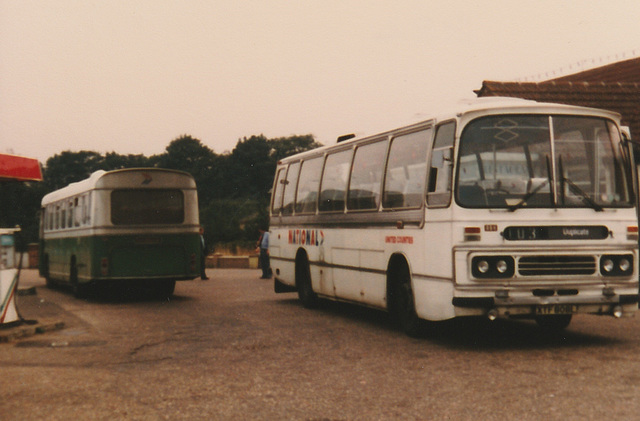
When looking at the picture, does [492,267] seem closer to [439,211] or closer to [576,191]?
[439,211]

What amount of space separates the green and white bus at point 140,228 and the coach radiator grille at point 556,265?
10645 millimetres

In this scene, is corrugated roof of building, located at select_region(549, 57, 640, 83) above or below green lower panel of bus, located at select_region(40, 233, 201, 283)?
above

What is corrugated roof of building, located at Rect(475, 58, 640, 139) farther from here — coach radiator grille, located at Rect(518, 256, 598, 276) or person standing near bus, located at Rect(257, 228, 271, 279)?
coach radiator grille, located at Rect(518, 256, 598, 276)

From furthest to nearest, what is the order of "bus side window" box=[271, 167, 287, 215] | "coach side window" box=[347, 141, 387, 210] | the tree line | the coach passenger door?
the tree line → "bus side window" box=[271, 167, 287, 215] → "coach side window" box=[347, 141, 387, 210] → the coach passenger door

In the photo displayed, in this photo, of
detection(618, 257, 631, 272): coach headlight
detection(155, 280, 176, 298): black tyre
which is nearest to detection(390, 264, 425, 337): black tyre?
detection(618, 257, 631, 272): coach headlight

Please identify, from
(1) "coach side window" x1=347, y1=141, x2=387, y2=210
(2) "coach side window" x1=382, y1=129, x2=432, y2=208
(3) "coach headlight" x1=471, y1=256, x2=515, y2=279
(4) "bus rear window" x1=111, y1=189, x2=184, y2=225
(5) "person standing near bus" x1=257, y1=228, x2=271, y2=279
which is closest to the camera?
(3) "coach headlight" x1=471, y1=256, x2=515, y2=279

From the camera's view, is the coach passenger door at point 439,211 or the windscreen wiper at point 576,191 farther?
the windscreen wiper at point 576,191

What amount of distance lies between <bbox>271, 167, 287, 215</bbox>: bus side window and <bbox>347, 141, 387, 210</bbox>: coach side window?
429 centimetres

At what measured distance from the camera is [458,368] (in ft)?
29.7

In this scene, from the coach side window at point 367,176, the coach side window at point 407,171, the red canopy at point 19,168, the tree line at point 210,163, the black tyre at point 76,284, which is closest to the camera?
the coach side window at point 407,171

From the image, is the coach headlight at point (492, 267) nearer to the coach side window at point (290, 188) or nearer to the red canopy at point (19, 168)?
the red canopy at point (19, 168)

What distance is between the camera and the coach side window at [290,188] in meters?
17.3

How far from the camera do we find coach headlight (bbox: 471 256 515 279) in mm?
10102

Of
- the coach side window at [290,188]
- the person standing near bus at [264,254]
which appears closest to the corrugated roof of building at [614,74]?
the person standing near bus at [264,254]
